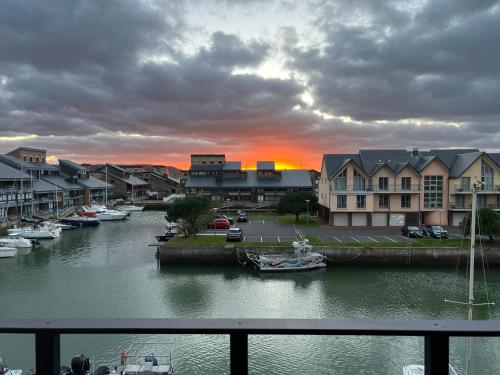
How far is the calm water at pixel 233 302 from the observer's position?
11.1m

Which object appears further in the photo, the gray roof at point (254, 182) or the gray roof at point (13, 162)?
the gray roof at point (254, 182)

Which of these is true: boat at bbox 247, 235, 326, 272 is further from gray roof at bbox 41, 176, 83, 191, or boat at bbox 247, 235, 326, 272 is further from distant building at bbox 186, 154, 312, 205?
gray roof at bbox 41, 176, 83, 191

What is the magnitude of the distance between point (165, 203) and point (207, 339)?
51072 millimetres

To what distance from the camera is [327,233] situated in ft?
96.1

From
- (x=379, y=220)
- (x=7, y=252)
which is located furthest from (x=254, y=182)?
(x=7, y=252)

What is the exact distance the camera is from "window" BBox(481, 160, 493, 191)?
1299 inches

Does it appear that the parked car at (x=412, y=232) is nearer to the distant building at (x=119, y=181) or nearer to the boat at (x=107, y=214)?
the boat at (x=107, y=214)

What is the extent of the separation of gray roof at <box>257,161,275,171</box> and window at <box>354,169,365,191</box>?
25.8m

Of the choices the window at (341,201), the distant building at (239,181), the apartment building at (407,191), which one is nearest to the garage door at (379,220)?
the apartment building at (407,191)

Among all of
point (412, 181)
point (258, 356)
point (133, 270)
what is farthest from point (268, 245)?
point (412, 181)

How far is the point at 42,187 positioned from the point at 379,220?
38.0m

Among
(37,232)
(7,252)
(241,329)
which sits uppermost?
(241,329)

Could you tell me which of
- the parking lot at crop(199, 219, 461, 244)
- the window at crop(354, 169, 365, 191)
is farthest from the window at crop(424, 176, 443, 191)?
the window at crop(354, 169, 365, 191)

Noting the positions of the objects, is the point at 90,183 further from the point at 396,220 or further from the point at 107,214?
the point at 396,220
